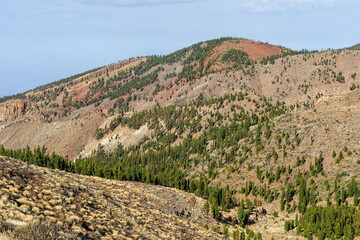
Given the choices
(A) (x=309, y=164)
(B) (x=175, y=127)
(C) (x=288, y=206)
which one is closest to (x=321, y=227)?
(C) (x=288, y=206)

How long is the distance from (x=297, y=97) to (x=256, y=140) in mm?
97270

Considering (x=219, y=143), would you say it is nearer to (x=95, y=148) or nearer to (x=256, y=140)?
(x=256, y=140)

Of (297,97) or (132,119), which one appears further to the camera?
(297,97)

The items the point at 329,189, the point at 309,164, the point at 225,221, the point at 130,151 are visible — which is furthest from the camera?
the point at 130,151

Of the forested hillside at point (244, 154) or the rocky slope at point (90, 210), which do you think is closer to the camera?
the rocky slope at point (90, 210)

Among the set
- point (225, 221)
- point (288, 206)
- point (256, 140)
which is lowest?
point (288, 206)

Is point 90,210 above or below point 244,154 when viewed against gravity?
above

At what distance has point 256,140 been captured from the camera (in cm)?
8656

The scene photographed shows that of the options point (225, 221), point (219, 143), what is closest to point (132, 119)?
point (219, 143)

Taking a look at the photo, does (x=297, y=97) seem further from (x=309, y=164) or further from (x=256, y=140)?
(x=309, y=164)

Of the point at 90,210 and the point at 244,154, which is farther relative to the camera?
the point at 244,154

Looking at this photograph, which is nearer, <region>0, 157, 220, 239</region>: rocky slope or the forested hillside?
<region>0, 157, 220, 239</region>: rocky slope

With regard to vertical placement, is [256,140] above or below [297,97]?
below

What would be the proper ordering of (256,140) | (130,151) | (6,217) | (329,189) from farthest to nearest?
1. (130,151)
2. (256,140)
3. (329,189)
4. (6,217)
